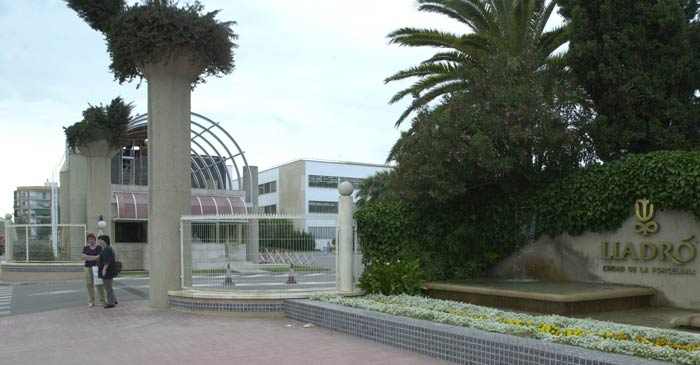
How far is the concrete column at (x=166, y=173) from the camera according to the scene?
14.4 metres

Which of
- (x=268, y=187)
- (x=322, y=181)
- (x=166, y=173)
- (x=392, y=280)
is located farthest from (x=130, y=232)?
(x=268, y=187)

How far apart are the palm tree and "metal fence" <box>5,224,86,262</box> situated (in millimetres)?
16363

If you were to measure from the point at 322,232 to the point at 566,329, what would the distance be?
6353 mm

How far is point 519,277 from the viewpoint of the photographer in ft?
49.4

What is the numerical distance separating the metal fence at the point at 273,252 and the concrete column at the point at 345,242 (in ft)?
0.41

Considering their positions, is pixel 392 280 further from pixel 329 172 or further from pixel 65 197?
pixel 329 172

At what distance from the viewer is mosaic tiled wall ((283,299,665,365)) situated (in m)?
6.81

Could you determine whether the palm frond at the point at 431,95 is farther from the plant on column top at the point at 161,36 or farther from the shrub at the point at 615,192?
the plant on column top at the point at 161,36

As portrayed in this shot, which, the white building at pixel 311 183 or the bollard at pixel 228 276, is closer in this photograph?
the bollard at pixel 228 276

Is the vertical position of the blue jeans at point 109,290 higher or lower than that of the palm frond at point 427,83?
lower

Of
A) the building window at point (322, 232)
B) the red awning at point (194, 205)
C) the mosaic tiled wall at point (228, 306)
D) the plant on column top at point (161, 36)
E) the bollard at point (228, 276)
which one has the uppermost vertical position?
the plant on column top at point (161, 36)

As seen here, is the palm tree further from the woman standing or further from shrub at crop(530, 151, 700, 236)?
the woman standing

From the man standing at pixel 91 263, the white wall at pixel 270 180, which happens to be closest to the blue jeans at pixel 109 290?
the man standing at pixel 91 263

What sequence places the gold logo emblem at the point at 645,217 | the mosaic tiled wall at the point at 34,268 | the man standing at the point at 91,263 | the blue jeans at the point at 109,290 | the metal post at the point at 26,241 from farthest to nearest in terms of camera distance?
the metal post at the point at 26,241
the mosaic tiled wall at the point at 34,268
the man standing at the point at 91,263
the blue jeans at the point at 109,290
the gold logo emblem at the point at 645,217
